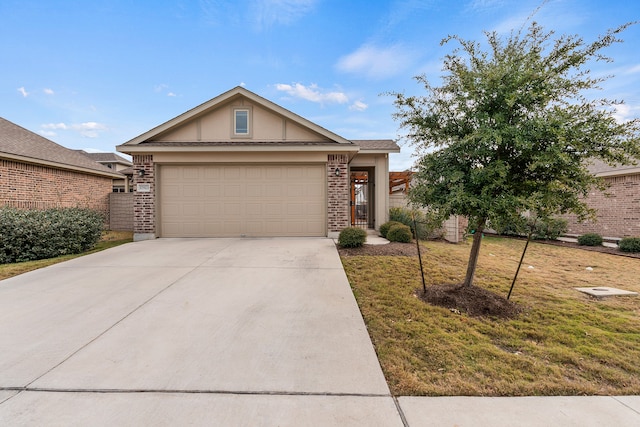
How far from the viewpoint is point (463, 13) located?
7.95 metres

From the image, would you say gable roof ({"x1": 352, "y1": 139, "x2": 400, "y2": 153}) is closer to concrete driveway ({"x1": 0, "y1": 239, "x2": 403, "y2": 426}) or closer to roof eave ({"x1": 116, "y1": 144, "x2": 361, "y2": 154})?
roof eave ({"x1": 116, "y1": 144, "x2": 361, "y2": 154})

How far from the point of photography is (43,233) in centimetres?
713

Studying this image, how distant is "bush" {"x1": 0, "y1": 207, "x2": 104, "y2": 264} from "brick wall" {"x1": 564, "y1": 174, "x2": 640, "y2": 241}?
18575mm

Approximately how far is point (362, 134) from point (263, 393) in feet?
46.5

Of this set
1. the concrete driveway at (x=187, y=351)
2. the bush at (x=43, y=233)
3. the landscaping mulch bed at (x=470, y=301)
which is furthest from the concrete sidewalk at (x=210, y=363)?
the bush at (x=43, y=233)

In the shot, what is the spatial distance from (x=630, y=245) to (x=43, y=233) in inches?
693

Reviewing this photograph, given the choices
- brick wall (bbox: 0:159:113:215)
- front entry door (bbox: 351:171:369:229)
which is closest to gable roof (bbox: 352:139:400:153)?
front entry door (bbox: 351:171:369:229)

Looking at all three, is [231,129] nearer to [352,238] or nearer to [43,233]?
[352,238]

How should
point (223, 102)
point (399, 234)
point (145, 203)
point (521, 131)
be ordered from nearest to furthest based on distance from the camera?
point (521, 131) → point (399, 234) → point (145, 203) → point (223, 102)

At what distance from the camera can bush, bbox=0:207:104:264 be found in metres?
6.77

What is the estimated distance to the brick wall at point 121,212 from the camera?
13584 mm

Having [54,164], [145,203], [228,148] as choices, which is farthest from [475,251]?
[54,164]

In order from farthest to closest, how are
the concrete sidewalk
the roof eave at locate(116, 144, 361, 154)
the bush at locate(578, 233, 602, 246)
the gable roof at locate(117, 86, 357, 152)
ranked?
the bush at locate(578, 233, 602, 246)
the gable roof at locate(117, 86, 357, 152)
the roof eave at locate(116, 144, 361, 154)
the concrete sidewalk

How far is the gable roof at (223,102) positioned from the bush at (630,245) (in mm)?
9686
